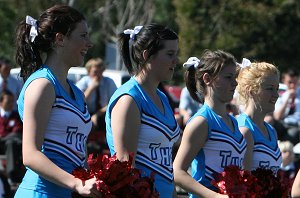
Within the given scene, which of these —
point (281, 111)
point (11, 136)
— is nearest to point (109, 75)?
point (281, 111)

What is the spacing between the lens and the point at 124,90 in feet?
18.0

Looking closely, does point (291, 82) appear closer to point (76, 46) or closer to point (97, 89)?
point (97, 89)

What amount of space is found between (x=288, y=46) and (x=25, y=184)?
104ft

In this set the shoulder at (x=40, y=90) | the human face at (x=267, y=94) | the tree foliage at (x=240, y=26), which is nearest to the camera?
the shoulder at (x=40, y=90)

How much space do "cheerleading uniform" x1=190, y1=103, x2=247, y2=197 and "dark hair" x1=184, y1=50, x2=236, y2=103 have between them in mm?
309

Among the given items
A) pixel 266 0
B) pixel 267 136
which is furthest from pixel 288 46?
pixel 267 136

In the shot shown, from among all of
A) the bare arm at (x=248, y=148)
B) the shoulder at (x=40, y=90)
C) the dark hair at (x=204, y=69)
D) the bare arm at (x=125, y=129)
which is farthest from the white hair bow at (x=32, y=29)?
the bare arm at (x=248, y=148)

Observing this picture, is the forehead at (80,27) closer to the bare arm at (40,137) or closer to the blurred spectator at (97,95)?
the bare arm at (40,137)

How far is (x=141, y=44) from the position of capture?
5672 millimetres

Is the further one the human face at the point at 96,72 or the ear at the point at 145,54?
the human face at the point at 96,72

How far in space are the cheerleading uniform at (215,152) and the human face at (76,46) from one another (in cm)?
143

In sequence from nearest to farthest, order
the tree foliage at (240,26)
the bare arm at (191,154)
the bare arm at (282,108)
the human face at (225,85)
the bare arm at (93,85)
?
the bare arm at (191,154), the human face at (225,85), the bare arm at (93,85), the bare arm at (282,108), the tree foliage at (240,26)

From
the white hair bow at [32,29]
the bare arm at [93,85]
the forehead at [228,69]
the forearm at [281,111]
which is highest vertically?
the white hair bow at [32,29]

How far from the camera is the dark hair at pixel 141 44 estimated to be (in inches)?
222
